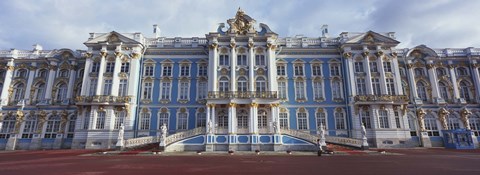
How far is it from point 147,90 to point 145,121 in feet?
12.2

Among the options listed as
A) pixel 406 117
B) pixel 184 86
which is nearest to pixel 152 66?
pixel 184 86

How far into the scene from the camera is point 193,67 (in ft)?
97.2

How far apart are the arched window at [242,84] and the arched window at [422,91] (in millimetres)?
21740

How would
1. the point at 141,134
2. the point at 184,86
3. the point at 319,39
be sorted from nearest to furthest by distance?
the point at 141,134
the point at 184,86
the point at 319,39

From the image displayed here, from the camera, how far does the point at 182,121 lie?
91.1 ft

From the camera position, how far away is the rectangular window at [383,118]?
26844 mm

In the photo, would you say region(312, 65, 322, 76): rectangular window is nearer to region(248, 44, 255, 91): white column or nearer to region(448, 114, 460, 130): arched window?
region(248, 44, 255, 91): white column

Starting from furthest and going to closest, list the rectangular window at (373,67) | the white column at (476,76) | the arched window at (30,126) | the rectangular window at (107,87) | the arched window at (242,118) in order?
the white column at (476,76)
the rectangular window at (373,67)
the arched window at (30,126)
the rectangular window at (107,87)
the arched window at (242,118)

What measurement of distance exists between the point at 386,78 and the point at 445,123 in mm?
8652

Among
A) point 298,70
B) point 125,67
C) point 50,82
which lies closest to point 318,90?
point 298,70

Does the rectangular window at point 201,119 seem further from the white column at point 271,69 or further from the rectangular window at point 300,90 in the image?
the rectangular window at point 300,90

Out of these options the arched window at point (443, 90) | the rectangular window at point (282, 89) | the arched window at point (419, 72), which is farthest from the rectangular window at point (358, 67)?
the arched window at point (443, 90)

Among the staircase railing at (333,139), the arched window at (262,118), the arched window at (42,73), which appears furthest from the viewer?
the arched window at (42,73)

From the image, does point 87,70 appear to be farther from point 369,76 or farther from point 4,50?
point 369,76
